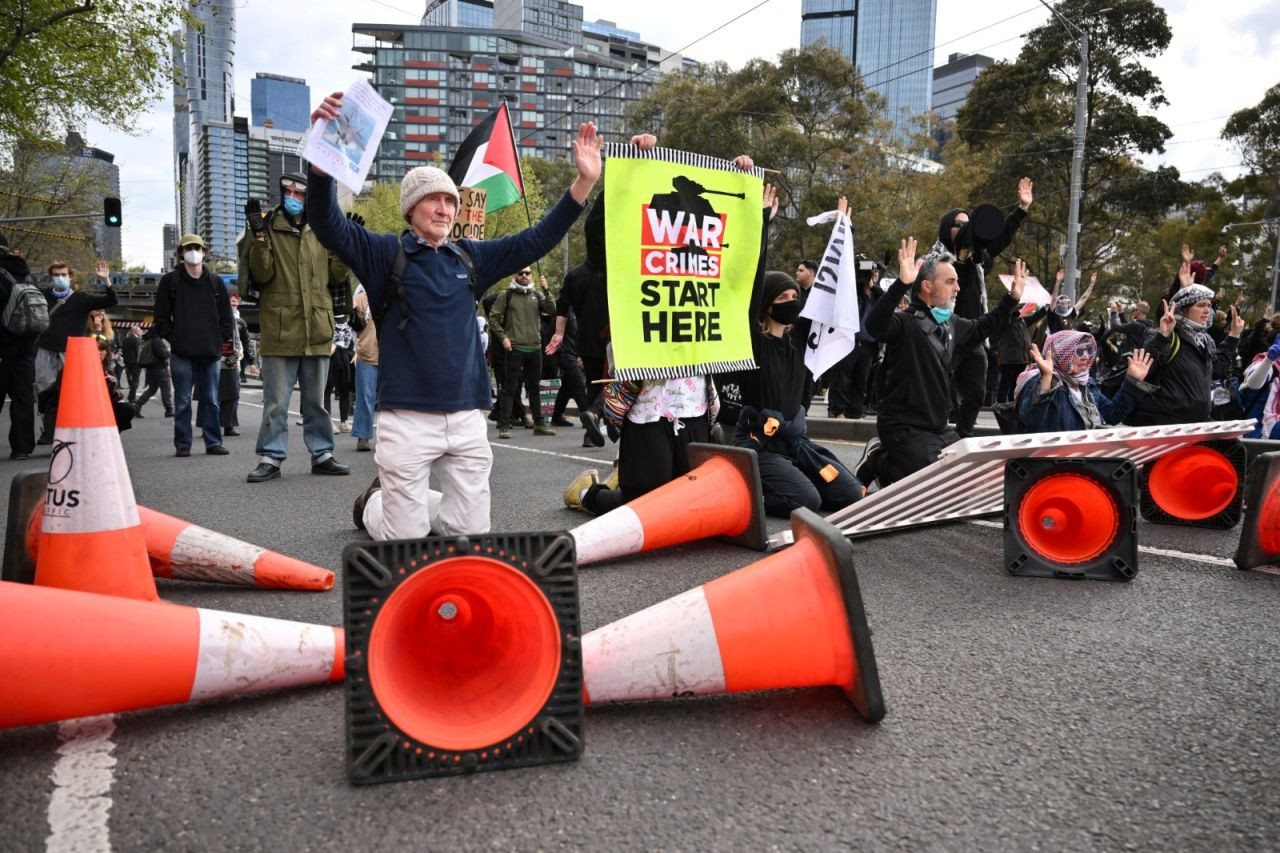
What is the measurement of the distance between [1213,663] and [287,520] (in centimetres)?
500

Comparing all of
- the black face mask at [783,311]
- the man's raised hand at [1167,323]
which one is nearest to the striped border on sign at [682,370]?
the black face mask at [783,311]

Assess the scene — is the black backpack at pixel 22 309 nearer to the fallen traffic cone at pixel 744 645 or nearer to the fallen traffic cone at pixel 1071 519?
the fallen traffic cone at pixel 744 645

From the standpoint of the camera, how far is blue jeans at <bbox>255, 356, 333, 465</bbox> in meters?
7.55

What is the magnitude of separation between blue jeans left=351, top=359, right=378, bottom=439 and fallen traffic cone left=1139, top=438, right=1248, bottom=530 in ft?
24.0

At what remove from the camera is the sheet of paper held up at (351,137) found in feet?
11.9

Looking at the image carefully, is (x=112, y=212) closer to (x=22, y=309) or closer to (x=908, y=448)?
(x=22, y=309)

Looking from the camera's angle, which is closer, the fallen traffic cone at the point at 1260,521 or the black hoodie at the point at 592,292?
the fallen traffic cone at the point at 1260,521

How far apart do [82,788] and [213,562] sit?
75.6 inches

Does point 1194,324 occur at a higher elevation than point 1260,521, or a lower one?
higher

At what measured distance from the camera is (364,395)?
10.1 meters

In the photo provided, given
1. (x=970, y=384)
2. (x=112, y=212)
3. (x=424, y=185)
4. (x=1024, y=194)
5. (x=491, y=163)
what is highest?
(x=112, y=212)

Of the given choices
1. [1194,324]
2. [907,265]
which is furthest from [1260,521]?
[1194,324]

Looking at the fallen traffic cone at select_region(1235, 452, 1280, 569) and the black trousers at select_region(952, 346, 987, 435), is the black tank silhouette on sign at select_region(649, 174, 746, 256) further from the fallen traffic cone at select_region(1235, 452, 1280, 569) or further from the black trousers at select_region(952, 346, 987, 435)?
the black trousers at select_region(952, 346, 987, 435)

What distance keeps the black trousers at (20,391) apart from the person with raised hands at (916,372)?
8325 millimetres
